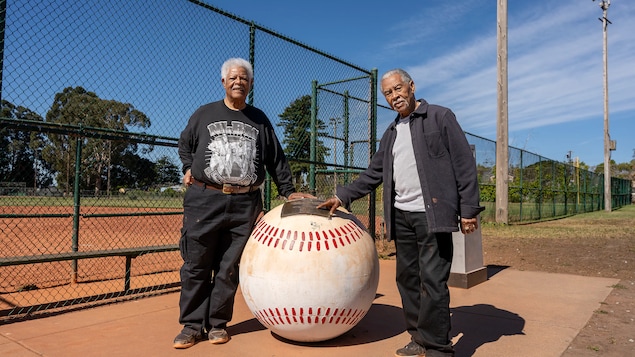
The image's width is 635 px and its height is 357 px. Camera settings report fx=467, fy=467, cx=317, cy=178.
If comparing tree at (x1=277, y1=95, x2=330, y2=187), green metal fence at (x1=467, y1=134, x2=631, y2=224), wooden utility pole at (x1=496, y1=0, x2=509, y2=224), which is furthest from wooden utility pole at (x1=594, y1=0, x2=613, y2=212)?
tree at (x1=277, y1=95, x2=330, y2=187)

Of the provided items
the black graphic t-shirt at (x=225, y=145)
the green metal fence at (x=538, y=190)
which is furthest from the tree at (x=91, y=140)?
the green metal fence at (x=538, y=190)

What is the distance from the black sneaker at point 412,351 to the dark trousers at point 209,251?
129cm

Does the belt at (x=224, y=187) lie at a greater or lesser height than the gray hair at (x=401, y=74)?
lesser

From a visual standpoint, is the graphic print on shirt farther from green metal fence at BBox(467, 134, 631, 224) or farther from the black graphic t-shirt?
green metal fence at BBox(467, 134, 631, 224)

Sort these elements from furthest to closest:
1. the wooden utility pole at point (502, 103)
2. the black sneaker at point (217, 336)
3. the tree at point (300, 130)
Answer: the wooden utility pole at point (502, 103), the tree at point (300, 130), the black sneaker at point (217, 336)

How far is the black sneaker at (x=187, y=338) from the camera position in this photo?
10.9ft

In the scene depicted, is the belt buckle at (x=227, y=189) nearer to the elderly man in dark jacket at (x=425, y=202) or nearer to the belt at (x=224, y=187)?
the belt at (x=224, y=187)

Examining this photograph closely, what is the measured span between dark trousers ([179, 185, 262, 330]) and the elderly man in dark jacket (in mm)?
665

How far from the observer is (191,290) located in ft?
11.3

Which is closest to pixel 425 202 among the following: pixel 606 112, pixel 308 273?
pixel 308 273

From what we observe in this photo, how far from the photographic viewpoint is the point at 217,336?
344 centimetres

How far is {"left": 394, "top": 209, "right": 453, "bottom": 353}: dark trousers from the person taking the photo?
2.95m

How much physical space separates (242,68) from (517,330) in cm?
308

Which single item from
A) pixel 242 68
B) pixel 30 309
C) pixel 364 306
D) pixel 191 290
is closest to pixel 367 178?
pixel 364 306
